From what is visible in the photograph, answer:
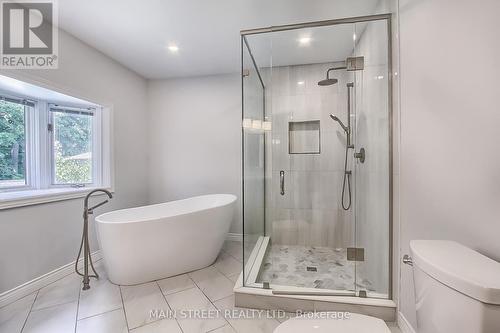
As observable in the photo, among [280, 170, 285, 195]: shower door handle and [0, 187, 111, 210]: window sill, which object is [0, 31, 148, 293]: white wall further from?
[280, 170, 285, 195]: shower door handle

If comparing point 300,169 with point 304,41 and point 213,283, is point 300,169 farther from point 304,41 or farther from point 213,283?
point 213,283

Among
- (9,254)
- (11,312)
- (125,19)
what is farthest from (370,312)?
(125,19)

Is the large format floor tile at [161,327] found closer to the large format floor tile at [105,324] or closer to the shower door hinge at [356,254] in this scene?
the large format floor tile at [105,324]

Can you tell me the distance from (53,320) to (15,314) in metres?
0.34

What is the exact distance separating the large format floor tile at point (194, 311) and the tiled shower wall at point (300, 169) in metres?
1.21

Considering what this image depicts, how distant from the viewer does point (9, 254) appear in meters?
1.84

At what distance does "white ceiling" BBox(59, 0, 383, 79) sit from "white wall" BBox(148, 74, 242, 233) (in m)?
0.66

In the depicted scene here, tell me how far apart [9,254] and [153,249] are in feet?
3.54

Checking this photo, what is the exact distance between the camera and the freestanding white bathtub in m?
→ 2.02

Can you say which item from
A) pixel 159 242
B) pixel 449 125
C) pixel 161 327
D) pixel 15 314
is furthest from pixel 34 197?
pixel 449 125

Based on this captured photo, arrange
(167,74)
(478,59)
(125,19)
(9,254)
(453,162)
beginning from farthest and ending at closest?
(167,74)
(125,19)
(9,254)
(453,162)
(478,59)

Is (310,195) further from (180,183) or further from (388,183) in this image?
(180,183)

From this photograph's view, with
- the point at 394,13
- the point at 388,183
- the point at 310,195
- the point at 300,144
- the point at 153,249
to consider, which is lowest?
the point at 153,249

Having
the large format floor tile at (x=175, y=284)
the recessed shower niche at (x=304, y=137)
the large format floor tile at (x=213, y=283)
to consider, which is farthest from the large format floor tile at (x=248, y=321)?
the recessed shower niche at (x=304, y=137)
